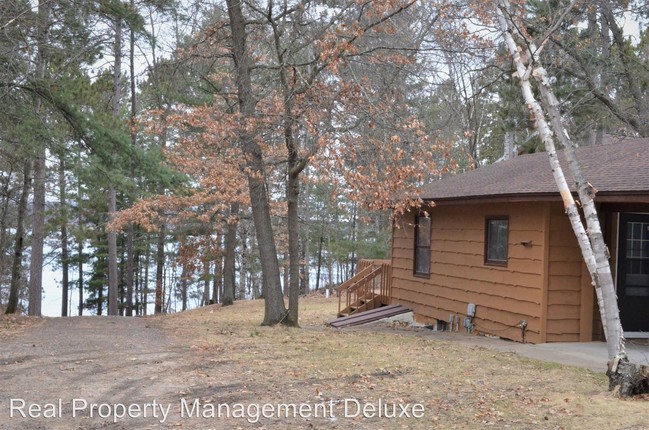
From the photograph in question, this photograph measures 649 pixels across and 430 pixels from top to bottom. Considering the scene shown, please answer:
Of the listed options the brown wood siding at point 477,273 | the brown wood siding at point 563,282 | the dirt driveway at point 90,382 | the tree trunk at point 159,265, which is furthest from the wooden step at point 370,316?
the tree trunk at point 159,265

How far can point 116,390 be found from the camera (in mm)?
6938

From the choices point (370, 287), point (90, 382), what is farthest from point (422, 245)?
point (90, 382)

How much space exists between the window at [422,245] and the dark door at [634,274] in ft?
16.0

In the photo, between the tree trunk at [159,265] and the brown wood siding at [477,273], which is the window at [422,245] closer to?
the brown wood siding at [477,273]

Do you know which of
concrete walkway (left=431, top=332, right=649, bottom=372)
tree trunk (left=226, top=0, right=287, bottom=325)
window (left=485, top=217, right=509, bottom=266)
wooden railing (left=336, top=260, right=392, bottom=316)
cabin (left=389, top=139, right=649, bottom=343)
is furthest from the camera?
wooden railing (left=336, top=260, right=392, bottom=316)

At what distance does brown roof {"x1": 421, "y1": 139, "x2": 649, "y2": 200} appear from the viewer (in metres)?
10.0

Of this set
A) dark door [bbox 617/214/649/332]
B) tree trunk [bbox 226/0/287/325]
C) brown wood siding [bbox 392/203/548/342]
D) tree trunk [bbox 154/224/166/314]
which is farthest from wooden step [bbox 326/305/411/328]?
tree trunk [bbox 154/224/166/314]

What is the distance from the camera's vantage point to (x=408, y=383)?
7535 millimetres

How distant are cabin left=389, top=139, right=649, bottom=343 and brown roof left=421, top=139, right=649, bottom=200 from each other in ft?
0.08

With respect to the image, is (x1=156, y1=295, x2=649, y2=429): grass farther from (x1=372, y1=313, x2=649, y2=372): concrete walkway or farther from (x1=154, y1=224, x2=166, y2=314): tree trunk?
(x1=154, y1=224, x2=166, y2=314): tree trunk

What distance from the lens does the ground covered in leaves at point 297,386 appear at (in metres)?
6.01

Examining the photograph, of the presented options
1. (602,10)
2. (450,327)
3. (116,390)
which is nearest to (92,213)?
(450,327)

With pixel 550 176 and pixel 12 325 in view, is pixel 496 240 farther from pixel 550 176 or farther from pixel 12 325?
pixel 12 325

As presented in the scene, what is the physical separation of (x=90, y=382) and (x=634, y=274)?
8.87 meters
